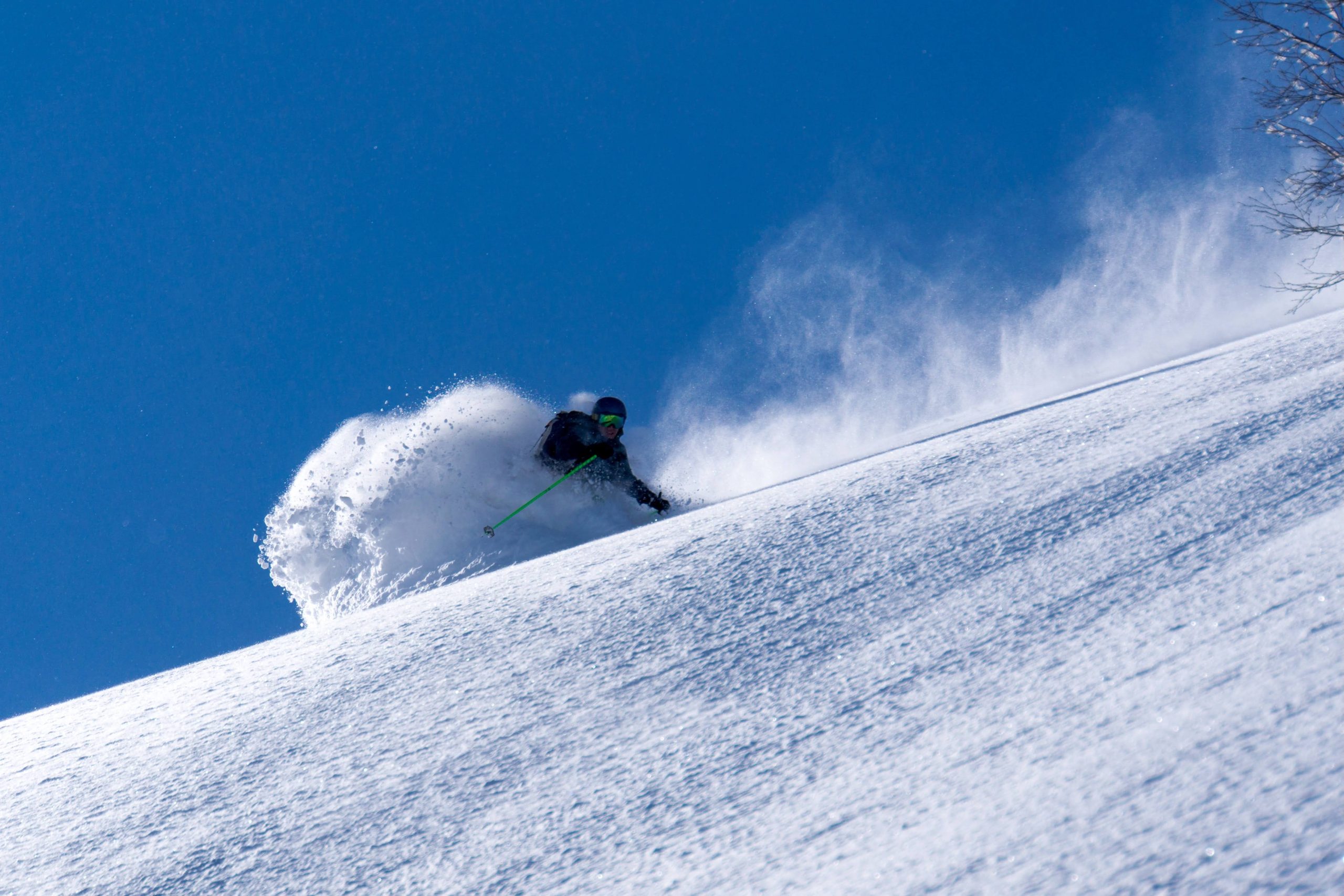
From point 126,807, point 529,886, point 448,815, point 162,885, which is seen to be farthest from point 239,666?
point 529,886

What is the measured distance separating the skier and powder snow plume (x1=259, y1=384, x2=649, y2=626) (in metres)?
0.21

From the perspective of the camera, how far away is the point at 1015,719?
2.48 meters

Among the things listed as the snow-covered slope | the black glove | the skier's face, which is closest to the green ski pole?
the black glove

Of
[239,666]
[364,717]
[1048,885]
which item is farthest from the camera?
[239,666]

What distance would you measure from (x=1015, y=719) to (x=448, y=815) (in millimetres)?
1806

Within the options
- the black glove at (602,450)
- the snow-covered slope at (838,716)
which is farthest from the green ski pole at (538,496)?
the snow-covered slope at (838,716)

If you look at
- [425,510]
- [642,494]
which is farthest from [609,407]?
[425,510]

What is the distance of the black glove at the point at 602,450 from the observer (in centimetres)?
1096

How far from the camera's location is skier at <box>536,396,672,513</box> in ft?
36.0

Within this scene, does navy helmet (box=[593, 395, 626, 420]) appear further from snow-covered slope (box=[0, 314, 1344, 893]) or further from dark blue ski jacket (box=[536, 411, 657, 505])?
snow-covered slope (box=[0, 314, 1344, 893])

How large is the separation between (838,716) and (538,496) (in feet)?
26.7

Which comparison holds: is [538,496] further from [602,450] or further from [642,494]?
[642,494]

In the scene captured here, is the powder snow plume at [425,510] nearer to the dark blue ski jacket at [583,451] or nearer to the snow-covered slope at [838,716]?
the dark blue ski jacket at [583,451]

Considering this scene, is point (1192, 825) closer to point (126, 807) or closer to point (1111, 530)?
point (1111, 530)
